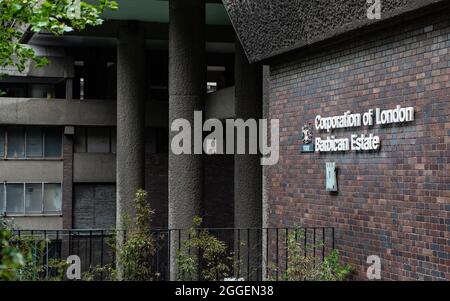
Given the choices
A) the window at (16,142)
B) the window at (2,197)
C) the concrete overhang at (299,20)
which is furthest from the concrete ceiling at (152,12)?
the window at (2,197)

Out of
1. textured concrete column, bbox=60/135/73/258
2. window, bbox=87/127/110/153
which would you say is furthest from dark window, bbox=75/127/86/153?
textured concrete column, bbox=60/135/73/258

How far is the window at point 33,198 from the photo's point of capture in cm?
3117

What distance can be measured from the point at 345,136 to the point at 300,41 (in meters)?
1.78

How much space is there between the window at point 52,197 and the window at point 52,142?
1.24 metres

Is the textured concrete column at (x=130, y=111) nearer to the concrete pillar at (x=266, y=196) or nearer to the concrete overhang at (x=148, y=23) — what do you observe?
the concrete overhang at (x=148, y=23)

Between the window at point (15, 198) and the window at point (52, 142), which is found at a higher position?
the window at point (52, 142)

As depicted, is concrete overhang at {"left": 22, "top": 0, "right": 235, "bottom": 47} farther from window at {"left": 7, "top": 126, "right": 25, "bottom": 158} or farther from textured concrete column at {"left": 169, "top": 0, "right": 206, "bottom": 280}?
window at {"left": 7, "top": 126, "right": 25, "bottom": 158}

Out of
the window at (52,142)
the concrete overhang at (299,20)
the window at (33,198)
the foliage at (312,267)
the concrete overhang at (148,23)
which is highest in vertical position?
the concrete overhang at (148,23)

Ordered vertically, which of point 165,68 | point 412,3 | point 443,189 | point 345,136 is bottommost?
point 443,189
